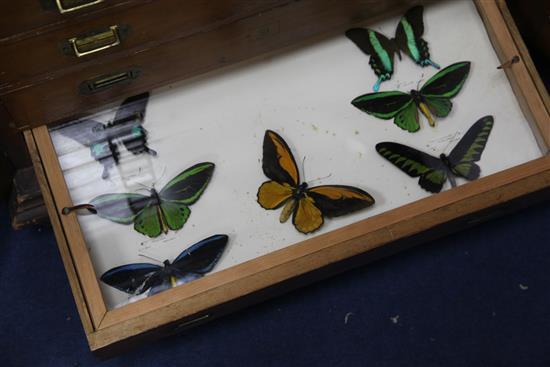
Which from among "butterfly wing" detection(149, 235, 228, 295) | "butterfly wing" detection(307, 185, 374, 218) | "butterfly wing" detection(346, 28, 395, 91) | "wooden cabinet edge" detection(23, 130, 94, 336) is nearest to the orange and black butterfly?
"butterfly wing" detection(307, 185, 374, 218)

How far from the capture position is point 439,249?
1283 millimetres

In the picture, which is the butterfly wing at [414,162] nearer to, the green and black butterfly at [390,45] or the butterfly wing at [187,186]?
→ the green and black butterfly at [390,45]

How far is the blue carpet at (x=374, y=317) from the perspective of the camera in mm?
1233

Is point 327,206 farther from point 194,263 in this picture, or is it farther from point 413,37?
point 413,37

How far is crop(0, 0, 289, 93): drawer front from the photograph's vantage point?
912 mm

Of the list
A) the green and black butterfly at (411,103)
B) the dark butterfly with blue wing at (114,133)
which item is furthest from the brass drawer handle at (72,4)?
the green and black butterfly at (411,103)

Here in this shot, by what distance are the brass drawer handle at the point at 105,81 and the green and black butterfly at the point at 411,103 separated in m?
0.37

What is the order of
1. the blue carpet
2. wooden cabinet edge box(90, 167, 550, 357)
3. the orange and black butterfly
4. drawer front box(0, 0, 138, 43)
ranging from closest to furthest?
1. drawer front box(0, 0, 138, 43)
2. wooden cabinet edge box(90, 167, 550, 357)
3. the orange and black butterfly
4. the blue carpet

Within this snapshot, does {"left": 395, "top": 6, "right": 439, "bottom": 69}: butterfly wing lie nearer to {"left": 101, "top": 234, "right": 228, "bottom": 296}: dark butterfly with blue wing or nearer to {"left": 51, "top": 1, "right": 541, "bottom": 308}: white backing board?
{"left": 51, "top": 1, "right": 541, "bottom": 308}: white backing board

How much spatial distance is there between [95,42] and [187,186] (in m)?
0.27

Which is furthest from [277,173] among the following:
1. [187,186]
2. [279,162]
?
[187,186]

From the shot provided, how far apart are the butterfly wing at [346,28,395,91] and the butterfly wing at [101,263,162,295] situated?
488 millimetres

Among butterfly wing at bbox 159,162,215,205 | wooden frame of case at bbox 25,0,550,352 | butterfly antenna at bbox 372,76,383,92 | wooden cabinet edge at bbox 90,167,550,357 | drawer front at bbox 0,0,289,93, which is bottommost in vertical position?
wooden cabinet edge at bbox 90,167,550,357

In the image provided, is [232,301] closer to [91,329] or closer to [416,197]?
[91,329]
